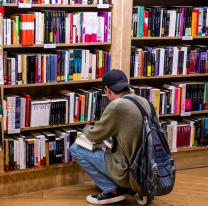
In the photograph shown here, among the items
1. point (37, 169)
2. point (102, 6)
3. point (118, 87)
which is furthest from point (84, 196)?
point (102, 6)

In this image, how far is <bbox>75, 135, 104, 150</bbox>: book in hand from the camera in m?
3.68

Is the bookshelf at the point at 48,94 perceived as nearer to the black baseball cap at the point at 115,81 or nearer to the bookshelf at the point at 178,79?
the bookshelf at the point at 178,79

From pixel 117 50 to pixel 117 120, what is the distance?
956 mm

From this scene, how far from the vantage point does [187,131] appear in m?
4.55

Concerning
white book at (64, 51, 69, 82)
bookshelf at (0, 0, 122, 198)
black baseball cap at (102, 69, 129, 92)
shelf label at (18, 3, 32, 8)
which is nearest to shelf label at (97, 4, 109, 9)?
bookshelf at (0, 0, 122, 198)

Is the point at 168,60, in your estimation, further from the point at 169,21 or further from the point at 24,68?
the point at 24,68

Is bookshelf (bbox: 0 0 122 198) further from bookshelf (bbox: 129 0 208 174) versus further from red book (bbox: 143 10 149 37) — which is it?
bookshelf (bbox: 129 0 208 174)

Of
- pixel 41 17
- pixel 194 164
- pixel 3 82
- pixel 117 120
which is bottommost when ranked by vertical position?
pixel 194 164

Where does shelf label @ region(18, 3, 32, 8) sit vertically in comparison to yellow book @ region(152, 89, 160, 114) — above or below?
above

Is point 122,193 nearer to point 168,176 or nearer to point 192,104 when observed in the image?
point 168,176

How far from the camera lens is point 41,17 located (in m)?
3.73

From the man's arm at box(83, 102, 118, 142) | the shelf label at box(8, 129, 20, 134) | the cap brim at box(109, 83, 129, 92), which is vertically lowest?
the shelf label at box(8, 129, 20, 134)

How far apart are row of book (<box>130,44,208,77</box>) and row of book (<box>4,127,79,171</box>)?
0.87 metres

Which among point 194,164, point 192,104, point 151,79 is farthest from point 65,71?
point 194,164
